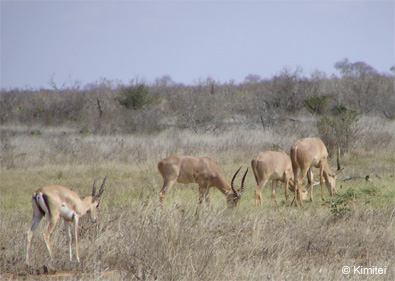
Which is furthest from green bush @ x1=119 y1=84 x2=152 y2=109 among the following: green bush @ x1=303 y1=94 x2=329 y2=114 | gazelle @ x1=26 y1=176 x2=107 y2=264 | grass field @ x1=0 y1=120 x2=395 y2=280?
gazelle @ x1=26 y1=176 x2=107 y2=264

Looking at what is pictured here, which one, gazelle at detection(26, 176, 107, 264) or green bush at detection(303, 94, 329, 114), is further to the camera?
green bush at detection(303, 94, 329, 114)

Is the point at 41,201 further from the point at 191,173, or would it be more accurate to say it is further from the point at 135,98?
the point at 135,98

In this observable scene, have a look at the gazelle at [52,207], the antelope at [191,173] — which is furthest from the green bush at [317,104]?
the gazelle at [52,207]

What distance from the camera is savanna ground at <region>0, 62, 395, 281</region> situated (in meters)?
6.21

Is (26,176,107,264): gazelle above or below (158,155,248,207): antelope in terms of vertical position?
above

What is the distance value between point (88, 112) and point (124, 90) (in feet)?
9.32

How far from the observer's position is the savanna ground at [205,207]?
6211 millimetres

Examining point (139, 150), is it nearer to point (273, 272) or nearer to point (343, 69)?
point (273, 272)

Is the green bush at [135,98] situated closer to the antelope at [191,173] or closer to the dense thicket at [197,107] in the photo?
the dense thicket at [197,107]

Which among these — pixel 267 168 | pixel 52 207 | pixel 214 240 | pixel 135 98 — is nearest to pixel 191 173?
pixel 267 168

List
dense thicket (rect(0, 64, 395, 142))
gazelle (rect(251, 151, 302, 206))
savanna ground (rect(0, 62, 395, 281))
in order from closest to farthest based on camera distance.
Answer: savanna ground (rect(0, 62, 395, 281)) → gazelle (rect(251, 151, 302, 206)) → dense thicket (rect(0, 64, 395, 142))

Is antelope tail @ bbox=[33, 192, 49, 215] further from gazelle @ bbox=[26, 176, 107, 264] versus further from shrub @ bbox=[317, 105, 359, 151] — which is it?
shrub @ bbox=[317, 105, 359, 151]

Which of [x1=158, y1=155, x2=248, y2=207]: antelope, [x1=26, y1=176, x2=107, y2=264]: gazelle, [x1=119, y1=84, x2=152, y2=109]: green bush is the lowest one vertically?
[x1=158, y1=155, x2=248, y2=207]: antelope

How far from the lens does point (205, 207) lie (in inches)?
320
